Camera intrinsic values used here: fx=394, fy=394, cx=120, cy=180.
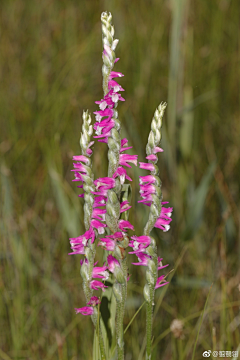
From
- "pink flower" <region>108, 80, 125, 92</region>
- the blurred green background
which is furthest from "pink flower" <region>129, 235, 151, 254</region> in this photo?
the blurred green background

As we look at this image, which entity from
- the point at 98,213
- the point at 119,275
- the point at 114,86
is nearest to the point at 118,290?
the point at 119,275

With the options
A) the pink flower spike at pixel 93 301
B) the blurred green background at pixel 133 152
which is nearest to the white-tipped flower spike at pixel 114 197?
the pink flower spike at pixel 93 301

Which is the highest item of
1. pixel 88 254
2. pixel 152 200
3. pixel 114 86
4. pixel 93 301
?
pixel 114 86

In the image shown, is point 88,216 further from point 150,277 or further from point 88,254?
point 150,277

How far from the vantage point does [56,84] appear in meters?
2.62

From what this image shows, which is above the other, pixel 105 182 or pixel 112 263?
pixel 105 182

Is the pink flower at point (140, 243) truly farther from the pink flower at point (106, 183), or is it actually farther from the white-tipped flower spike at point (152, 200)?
the pink flower at point (106, 183)

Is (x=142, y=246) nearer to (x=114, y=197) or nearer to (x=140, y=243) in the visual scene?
(x=140, y=243)

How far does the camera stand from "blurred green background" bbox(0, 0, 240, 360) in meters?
1.70

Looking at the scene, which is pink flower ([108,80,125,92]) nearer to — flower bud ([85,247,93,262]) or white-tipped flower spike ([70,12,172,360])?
white-tipped flower spike ([70,12,172,360])

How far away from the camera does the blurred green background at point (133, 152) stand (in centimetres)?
170

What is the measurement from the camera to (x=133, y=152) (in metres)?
1.69

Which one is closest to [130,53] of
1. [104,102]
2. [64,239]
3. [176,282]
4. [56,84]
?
[56,84]

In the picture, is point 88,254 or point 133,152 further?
point 133,152
